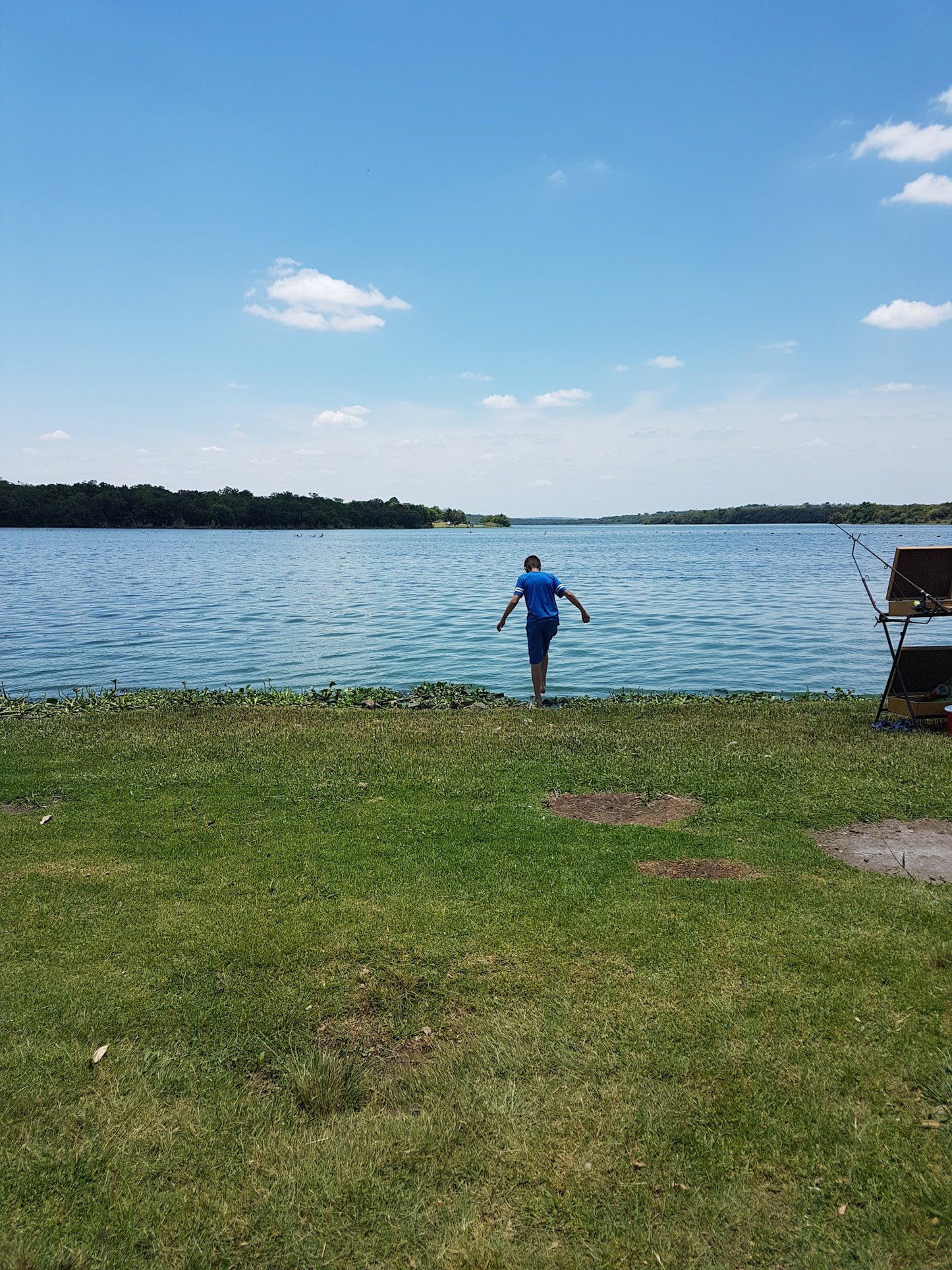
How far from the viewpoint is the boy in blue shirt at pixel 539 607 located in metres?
14.6

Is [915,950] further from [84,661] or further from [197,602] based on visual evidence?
[197,602]

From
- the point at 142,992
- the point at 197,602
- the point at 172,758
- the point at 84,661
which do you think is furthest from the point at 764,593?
the point at 142,992

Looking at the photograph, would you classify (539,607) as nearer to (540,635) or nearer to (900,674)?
(540,635)

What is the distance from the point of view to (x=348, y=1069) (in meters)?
4.50

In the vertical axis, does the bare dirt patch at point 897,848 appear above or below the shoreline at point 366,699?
above

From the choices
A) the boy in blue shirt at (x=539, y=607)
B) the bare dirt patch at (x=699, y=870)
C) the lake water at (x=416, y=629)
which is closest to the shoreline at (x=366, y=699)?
the boy in blue shirt at (x=539, y=607)

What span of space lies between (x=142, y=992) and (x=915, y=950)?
17.4 feet

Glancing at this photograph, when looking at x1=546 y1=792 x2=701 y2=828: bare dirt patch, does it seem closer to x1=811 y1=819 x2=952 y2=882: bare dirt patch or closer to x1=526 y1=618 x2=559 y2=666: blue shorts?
x1=811 y1=819 x2=952 y2=882: bare dirt patch

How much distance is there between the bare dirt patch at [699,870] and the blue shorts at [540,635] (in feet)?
25.5

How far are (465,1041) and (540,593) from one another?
34.3 ft

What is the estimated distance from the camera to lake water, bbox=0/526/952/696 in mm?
21281

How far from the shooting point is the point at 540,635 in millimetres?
14938

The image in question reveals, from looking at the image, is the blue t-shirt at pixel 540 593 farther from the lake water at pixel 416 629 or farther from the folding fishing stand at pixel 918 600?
the folding fishing stand at pixel 918 600

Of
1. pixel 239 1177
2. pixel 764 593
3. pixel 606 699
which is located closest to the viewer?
pixel 239 1177
